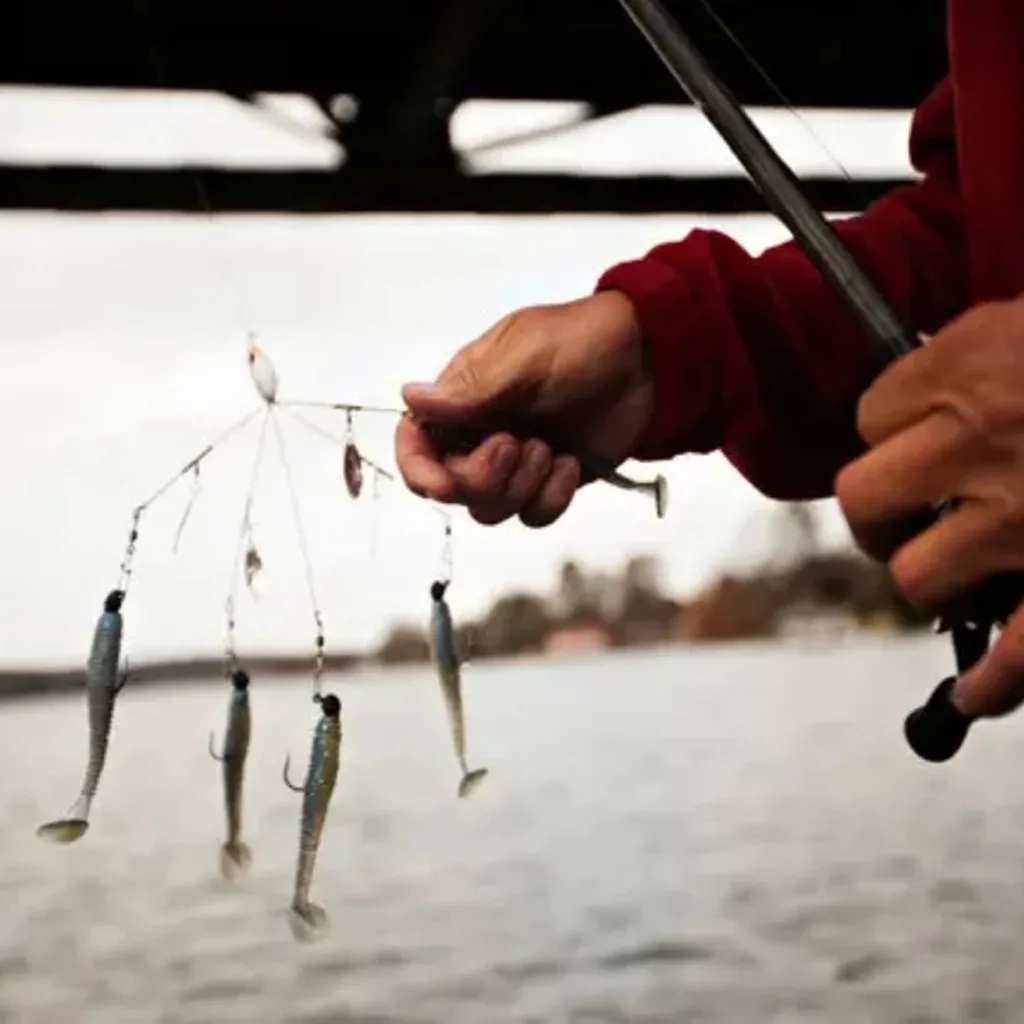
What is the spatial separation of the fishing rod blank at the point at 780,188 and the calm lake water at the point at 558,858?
486 millimetres

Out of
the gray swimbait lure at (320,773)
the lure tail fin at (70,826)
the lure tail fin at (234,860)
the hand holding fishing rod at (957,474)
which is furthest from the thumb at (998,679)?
the lure tail fin at (234,860)

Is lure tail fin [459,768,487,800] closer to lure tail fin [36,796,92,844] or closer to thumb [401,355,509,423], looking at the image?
lure tail fin [36,796,92,844]

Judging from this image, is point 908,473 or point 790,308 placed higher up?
point 790,308

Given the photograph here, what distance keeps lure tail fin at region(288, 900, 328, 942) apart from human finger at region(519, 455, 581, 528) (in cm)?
46

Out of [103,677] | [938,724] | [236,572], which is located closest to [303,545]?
[236,572]

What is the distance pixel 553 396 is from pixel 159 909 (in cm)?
54

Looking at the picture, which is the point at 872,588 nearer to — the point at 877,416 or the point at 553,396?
the point at 553,396

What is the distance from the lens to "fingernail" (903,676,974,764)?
40 cm

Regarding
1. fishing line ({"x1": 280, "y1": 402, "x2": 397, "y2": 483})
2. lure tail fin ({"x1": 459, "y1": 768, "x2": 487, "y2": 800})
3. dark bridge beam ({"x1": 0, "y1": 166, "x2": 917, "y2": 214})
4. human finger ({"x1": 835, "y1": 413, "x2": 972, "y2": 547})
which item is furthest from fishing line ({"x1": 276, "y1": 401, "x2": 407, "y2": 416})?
human finger ({"x1": 835, "y1": 413, "x2": 972, "y2": 547})

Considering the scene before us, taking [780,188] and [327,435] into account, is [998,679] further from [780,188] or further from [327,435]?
[327,435]

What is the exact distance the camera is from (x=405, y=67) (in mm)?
Result: 853

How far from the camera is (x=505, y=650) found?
33.7 inches

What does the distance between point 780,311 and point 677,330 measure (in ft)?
0.12

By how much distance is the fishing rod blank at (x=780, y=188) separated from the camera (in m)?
0.37
